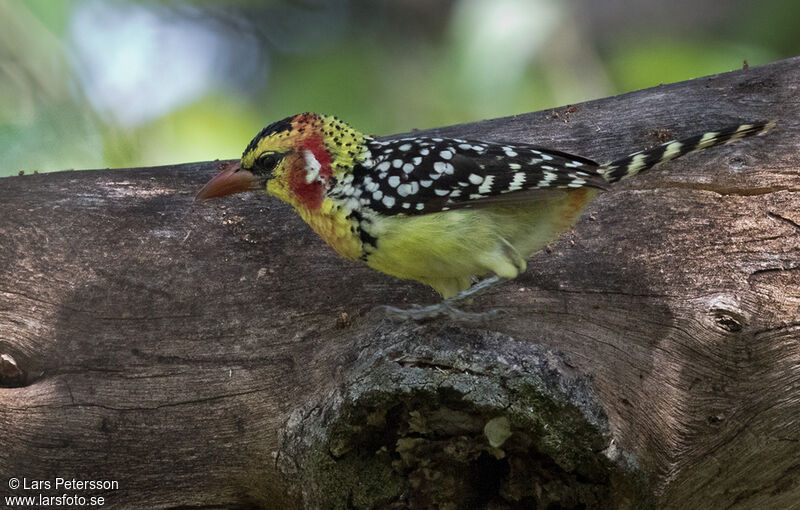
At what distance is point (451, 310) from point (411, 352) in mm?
423

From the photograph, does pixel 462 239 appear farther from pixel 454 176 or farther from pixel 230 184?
pixel 230 184

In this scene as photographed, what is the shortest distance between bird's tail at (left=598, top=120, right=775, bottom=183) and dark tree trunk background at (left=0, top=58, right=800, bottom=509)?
35 cm

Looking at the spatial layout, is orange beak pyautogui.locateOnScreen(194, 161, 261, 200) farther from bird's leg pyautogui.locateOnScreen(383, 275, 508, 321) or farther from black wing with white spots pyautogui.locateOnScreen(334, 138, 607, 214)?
bird's leg pyautogui.locateOnScreen(383, 275, 508, 321)

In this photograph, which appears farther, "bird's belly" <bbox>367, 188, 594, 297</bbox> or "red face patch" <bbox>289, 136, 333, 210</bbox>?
"red face patch" <bbox>289, 136, 333, 210</bbox>

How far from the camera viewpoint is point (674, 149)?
3049 millimetres

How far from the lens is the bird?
2.91m

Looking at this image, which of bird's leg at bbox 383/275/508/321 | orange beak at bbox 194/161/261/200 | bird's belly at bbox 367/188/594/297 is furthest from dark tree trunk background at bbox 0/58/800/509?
orange beak at bbox 194/161/261/200

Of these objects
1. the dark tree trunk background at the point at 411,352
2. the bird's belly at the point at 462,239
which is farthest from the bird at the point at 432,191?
the dark tree trunk background at the point at 411,352

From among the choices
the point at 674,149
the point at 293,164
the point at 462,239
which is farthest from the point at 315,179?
A: the point at 674,149

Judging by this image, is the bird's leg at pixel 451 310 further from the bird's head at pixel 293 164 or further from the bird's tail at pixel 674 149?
the bird's tail at pixel 674 149

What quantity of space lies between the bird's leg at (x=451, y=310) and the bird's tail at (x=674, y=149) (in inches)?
27.3

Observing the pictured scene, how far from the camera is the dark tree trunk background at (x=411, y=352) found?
8.34ft

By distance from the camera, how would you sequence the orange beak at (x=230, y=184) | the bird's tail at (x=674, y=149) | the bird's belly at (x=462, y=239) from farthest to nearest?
the orange beak at (x=230, y=184) < the bird's tail at (x=674, y=149) < the bird's belly at (x=462, y=239)

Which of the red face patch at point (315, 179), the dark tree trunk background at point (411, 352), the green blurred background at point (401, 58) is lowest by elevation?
the dark tree trunk background at point (411, 352)
